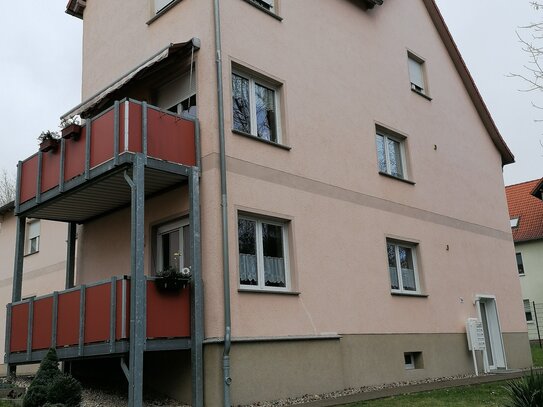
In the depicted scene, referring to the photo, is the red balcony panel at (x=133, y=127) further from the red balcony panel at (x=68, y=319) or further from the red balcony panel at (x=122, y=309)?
the red balcony panel at (x=68, y=319)

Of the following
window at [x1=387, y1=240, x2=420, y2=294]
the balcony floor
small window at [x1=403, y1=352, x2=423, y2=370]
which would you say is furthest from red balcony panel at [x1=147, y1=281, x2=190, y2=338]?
small window at [x1=403, y1=352, x2=423, y2=370]

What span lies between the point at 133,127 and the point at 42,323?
4607mm

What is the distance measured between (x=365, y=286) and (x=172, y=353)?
4.97 meters

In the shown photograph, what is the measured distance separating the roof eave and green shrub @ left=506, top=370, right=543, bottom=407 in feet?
48.2

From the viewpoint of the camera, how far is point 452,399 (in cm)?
1140

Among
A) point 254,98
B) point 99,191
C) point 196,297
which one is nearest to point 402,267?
point 254,98

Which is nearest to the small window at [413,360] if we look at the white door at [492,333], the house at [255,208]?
the house at [255,208]

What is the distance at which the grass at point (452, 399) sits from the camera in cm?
1078

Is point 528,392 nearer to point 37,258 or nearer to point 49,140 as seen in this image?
point 49,140

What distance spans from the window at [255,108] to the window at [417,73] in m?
6.78

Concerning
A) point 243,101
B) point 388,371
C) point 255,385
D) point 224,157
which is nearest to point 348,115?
point 243,101

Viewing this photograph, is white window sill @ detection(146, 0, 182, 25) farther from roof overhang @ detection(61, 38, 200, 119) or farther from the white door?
the white door

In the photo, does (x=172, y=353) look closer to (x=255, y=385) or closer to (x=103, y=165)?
(x=255, y=385)

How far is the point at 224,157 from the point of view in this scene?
11.4 metres
